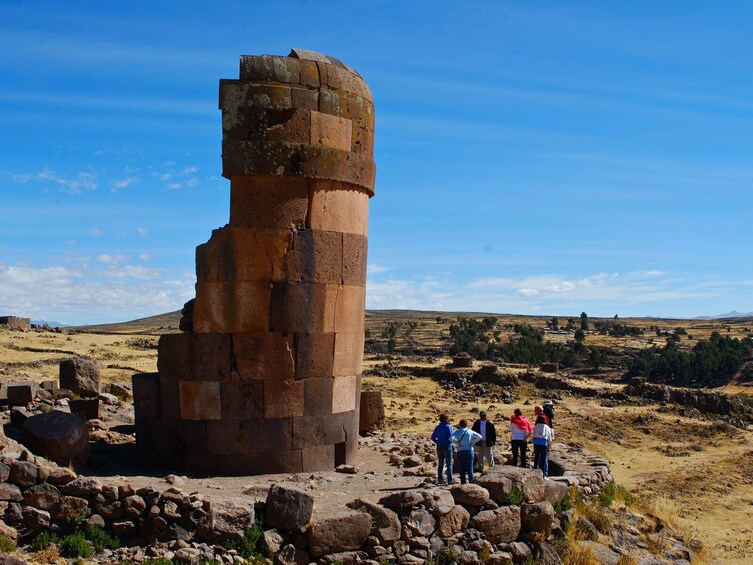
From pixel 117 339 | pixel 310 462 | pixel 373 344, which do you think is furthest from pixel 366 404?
pixel 373 344

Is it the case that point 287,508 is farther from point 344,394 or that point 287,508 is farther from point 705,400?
point 705,400

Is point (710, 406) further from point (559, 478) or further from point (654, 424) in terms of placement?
point (559, 478)

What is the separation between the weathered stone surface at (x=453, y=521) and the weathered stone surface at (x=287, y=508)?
1.68 m

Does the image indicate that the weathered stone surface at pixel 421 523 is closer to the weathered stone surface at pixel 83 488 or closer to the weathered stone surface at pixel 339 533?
the weathered stone surface at pixel 339 533

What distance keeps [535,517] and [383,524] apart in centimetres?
222

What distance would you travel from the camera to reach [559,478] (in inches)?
468

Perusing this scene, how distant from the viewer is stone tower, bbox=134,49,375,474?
11.5 meters

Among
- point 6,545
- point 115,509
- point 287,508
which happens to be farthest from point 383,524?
point 6,545

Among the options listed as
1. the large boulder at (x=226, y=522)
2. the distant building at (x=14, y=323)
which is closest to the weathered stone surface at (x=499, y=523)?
the large boulder at (x=226, y=522)

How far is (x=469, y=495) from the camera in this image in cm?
1013

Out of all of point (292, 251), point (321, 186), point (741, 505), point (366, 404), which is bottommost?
point (741, 505)

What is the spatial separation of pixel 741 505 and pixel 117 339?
40.3 metres

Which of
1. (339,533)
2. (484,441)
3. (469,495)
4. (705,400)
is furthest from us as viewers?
(705,400)

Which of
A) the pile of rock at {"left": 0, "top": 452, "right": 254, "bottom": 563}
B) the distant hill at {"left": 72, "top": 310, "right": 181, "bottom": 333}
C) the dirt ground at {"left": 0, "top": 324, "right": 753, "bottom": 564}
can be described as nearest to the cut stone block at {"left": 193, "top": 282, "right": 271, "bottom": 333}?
the dirt ground at {"left": 0, "top": 324, "right": 753, "bottom": 564}
